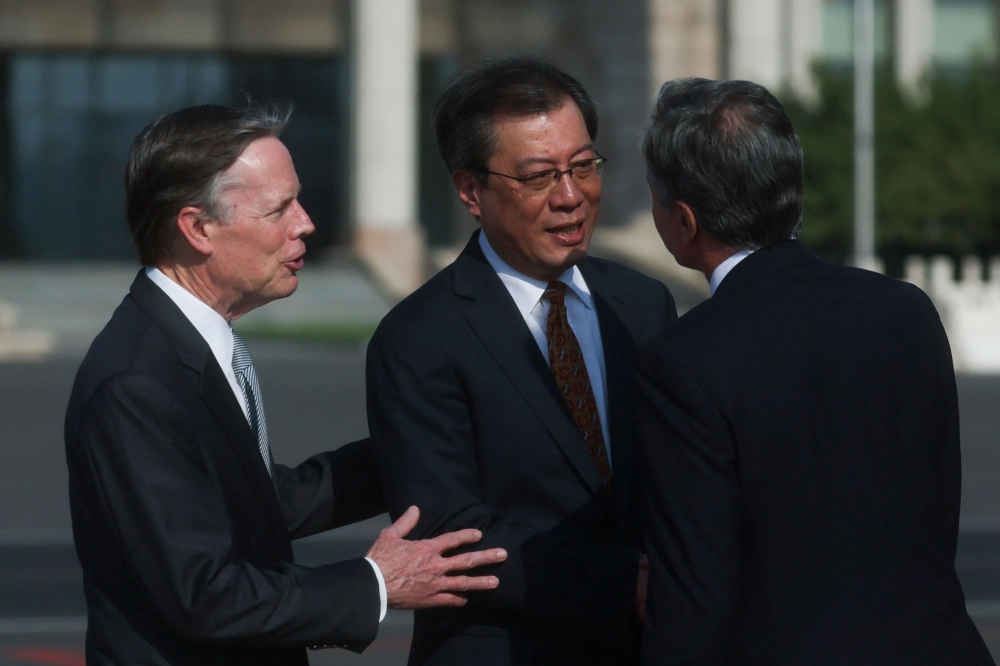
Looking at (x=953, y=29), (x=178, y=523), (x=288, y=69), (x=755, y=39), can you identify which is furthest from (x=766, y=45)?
(x=178, y=523)

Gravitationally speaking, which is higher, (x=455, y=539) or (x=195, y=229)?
(x=195, y=229)

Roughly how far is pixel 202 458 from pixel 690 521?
34.2 inches

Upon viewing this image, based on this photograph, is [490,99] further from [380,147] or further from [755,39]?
[755,39]

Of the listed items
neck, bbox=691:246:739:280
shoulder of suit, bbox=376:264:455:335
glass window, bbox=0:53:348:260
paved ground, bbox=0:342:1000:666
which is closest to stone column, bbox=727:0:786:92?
glass window, bbox=0:53:348:260

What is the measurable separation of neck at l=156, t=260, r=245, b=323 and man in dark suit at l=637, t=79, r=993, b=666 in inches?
33.2

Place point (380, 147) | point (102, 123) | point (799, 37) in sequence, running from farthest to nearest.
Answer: point (102, 123) → point (799, 37) → point (380, 147)

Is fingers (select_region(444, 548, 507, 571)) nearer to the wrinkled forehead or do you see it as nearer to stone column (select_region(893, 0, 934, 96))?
the wrinkled forehead

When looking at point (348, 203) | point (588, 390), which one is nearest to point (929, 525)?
point (588, 390)

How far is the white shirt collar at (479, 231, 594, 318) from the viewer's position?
3049 millimetres

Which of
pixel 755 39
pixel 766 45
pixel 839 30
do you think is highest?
pixel 839 30

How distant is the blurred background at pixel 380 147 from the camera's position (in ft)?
69.4

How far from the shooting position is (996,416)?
1600cm

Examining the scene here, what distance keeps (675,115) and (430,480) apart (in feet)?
2.72

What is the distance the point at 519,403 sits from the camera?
9.38 feet
